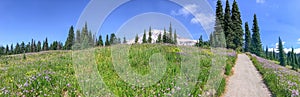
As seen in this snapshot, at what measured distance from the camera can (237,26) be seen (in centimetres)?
5494

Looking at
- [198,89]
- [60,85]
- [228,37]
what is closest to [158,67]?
[198,89]

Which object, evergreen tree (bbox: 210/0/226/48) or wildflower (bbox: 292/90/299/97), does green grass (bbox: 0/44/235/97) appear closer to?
wildflower (bbox: 292/90/299/97)

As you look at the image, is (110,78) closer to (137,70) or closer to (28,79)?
(137,70)

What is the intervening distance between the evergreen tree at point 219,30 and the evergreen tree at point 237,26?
11.8ft

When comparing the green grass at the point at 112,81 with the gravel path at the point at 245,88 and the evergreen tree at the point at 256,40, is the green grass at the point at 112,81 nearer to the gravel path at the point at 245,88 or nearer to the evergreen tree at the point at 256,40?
the gravel path at the point at 245,88

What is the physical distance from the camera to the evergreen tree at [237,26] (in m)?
53.6

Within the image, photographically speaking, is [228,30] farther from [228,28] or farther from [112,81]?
[112,81]

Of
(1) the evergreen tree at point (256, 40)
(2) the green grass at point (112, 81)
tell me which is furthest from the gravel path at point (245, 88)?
(1) the evergreen tree at point (256, 40)

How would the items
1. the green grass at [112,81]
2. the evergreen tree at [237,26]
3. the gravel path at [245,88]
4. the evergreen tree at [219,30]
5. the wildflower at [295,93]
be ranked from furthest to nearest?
the evergreen tree at [237,26] → the evergreen tree at [219,30] → the gravel path at [245,88] → the wildflower at [295,93] → the green grass at [112,81]

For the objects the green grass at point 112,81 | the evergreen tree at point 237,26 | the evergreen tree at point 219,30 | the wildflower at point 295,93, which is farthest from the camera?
the evergreen tree at point 237,26

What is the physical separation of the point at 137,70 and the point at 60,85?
3818mm

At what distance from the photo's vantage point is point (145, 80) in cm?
1013

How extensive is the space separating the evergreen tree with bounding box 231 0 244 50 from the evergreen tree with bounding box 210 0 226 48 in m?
3.61

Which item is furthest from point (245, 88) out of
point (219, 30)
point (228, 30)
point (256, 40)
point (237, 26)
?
point (256, 40)
